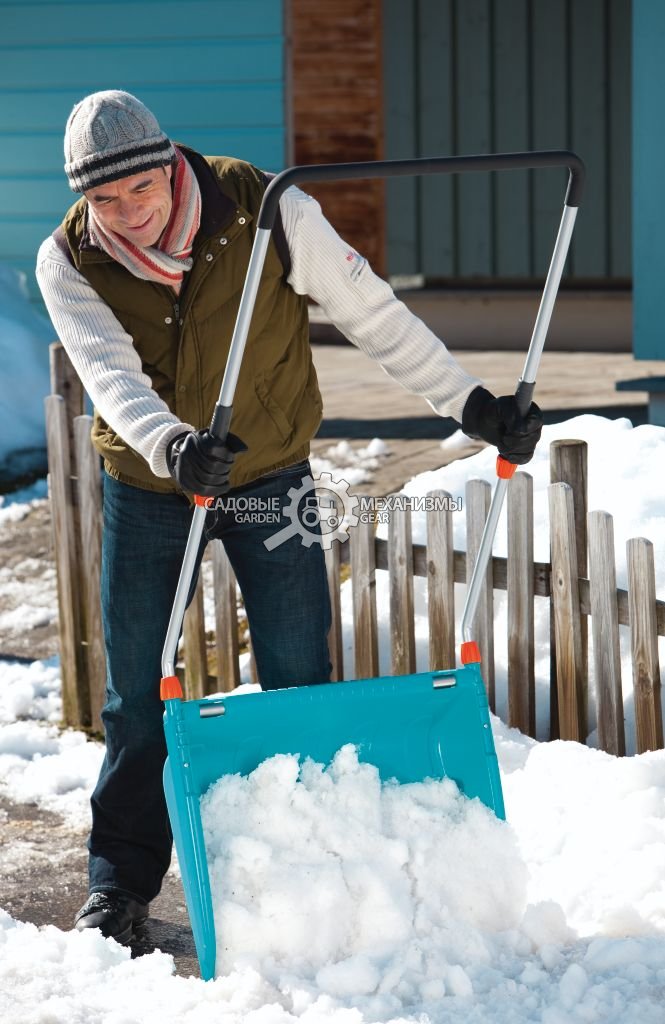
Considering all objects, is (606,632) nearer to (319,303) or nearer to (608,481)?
(608,481)

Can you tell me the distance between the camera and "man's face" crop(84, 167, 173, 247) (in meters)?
2.72

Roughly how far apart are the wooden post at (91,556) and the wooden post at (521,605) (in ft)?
Answer: 4.22

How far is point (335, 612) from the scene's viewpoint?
413 cm

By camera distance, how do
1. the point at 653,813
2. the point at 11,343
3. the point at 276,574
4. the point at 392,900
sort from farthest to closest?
the point at 11,343, the point at 653,813, the point at 276,574, the point at 392,900

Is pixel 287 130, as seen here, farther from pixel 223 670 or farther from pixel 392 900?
pixel 392 900

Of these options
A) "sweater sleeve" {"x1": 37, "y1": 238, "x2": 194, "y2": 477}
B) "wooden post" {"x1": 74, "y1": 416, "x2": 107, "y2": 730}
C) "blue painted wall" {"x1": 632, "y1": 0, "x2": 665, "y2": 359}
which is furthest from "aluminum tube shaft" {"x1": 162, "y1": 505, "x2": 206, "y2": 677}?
"blue painted wall" {"x1": 632, "y1": 0, "x2": 665, "y2": 359}

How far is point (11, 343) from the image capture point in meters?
8.08

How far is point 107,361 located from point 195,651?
5.71 ft

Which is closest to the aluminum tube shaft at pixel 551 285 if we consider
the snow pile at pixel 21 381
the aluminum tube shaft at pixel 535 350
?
the aluminum tube shaft at pixel 535 350

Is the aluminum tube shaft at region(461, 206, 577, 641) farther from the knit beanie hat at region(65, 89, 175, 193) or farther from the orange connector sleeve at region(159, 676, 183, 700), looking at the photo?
the knit beanie hat at region(65, 89, 175, 193)

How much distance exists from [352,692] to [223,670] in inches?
62.7

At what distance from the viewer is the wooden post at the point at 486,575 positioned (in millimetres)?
3791

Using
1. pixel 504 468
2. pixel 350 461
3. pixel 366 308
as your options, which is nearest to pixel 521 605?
pixel 504 468

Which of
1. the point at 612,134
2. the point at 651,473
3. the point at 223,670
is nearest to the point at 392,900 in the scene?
the point at 223,670
